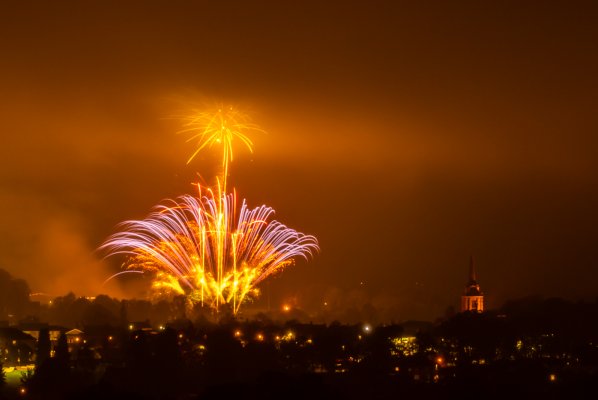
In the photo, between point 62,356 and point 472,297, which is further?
point 472,297

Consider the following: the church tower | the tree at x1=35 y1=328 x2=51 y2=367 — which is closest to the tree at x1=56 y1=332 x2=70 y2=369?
the tree at x1=35 y1=328 x2=51 y2=367

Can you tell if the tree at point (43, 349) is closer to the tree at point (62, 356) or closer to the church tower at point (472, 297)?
the tree at point (62, 356)

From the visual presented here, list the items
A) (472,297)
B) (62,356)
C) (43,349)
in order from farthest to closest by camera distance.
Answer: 1. (472,297)
2. (43,349)
3. (62,356)

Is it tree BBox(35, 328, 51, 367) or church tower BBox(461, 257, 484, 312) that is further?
church tower BBox(461, 257, 484, 312)

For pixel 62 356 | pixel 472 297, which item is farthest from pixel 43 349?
pixel 472 297

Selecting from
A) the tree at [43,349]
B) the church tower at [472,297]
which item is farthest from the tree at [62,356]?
the church tower at [472,297]

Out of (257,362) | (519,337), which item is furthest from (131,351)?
(519,337)

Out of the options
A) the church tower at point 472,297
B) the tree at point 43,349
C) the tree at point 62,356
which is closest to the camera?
the tree at point 62,356

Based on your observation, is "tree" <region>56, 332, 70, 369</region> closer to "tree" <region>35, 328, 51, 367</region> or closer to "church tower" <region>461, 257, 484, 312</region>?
"tree" <region>35, 328, 51, 367</region>

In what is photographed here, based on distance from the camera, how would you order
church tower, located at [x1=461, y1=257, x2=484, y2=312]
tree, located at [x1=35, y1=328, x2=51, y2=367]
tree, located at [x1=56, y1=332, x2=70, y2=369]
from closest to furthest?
tree, located at [x1=56, y1=332, x2=70, y2=369] → tree, located at [x1=35, y1=328, x2=51, y2=367] → church tower, located at [x1=461, y1=257, x2=484, y2=312]

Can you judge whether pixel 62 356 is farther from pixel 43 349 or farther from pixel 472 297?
pixel 472 297

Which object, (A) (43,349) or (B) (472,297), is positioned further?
(B) (472,297)

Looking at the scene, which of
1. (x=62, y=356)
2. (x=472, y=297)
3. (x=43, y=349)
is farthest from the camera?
(x=472, y=297)
